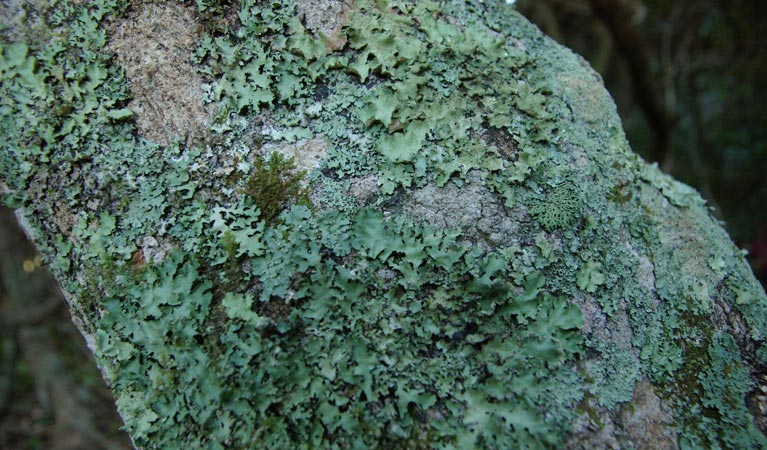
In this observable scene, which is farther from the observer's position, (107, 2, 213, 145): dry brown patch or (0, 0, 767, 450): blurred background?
(0, 0, 767, 450): blurred background

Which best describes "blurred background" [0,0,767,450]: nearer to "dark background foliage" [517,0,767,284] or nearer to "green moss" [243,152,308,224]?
"dark background foliage" [517,0,767,284]

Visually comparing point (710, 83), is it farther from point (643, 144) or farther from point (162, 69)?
point (162, 69)

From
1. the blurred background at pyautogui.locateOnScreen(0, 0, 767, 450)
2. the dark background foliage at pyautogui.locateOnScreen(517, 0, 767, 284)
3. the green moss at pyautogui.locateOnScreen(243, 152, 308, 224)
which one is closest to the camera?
the green moss at pyautogui.locateOnScreen(243, 152, 308, 224)

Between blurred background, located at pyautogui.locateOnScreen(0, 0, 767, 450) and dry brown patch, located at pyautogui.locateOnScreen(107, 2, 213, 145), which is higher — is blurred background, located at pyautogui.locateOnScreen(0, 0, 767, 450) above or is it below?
below

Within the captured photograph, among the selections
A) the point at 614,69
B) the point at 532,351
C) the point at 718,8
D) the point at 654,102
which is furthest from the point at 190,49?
the point at 614,69

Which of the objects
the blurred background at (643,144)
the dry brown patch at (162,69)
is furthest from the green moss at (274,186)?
the blurred background at (643,144)

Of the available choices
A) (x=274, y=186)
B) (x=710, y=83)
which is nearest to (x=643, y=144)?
(x=710, y=83)

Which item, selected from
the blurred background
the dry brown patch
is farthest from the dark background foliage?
the dry brown patch

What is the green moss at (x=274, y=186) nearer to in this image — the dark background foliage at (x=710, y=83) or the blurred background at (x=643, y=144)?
the blurred background at (x=643, y=144)

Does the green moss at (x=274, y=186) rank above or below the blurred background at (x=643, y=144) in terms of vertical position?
above
